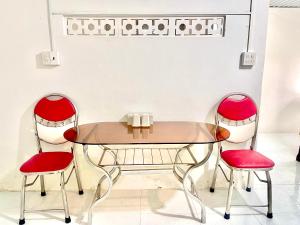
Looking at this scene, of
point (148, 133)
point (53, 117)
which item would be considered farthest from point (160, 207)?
point (53, 117)

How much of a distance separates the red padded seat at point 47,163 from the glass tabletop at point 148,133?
208 mm

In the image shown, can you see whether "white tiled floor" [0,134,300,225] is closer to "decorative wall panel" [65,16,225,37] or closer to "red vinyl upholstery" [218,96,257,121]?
"red vinyl upholstery" [218,96,257,121]

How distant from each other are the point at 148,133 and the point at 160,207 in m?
0.67

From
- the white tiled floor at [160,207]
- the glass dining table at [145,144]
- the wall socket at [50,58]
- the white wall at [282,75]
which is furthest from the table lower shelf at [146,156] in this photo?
the white wall at [282,75]

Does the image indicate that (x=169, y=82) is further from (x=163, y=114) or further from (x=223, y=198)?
(x=223, y=198)

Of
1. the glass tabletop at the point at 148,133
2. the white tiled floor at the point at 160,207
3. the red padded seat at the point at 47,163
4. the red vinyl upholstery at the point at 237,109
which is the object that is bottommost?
the white tiled floor at the point at 160,207

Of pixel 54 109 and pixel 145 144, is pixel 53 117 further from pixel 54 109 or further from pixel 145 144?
pixel 145 144

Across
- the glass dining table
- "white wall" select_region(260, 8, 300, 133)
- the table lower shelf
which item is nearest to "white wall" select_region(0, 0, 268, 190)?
the glass dining table

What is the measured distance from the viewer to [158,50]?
7.14 ft

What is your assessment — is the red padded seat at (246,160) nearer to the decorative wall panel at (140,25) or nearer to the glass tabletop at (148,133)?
the glass tabletop at (148,133)

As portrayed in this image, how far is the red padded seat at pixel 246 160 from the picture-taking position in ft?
6.29

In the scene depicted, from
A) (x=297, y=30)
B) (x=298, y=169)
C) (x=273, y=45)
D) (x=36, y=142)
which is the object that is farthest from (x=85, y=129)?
(x=297, y=30)

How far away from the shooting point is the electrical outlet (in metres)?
2.17

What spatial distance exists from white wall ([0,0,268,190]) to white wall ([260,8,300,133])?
1725 mm
